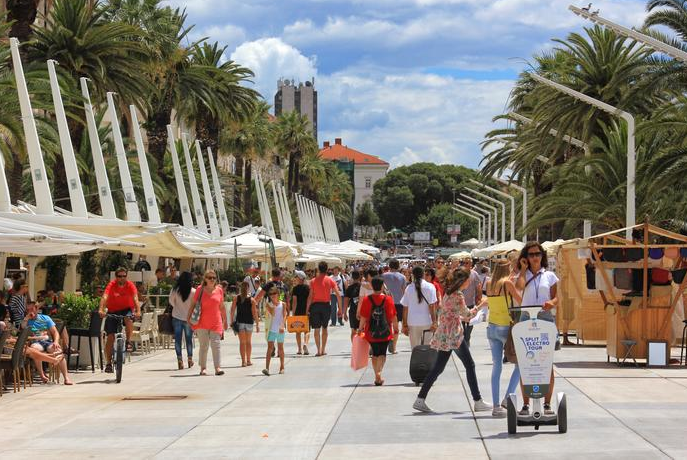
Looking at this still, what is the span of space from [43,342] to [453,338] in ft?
22.7

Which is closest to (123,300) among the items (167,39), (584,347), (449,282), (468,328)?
(468,328)

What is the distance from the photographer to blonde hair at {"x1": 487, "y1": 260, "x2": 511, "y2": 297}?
1204 cm

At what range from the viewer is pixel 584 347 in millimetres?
23547

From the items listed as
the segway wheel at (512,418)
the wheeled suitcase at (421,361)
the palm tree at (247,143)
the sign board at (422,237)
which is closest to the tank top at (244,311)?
the wheeled suitcase at (421,361)

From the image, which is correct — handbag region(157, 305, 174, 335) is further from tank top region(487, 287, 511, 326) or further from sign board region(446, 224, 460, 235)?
sign board region(446, 224, 460, 235)

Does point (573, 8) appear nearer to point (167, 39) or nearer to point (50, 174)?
point (167, 39)

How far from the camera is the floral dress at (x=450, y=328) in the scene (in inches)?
490

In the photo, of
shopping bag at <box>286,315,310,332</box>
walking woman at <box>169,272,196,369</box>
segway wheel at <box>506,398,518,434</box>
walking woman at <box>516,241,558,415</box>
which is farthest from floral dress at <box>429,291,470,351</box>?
shopping bag at <box>286,315,310,332</box>

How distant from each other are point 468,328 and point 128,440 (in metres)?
7.49

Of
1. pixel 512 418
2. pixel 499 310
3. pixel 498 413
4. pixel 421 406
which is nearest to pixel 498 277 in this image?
pixel 499 310

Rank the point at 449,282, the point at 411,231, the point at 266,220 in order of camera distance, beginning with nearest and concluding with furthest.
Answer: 1. the point at 449,282
2. the point at 266,220
3. the point at 411,231

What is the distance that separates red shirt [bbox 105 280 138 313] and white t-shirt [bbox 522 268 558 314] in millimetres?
9555

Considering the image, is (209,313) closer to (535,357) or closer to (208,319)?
(208,319)

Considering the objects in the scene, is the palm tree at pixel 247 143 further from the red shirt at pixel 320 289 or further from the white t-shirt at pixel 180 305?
the white t-shirt at pixel 180 305
